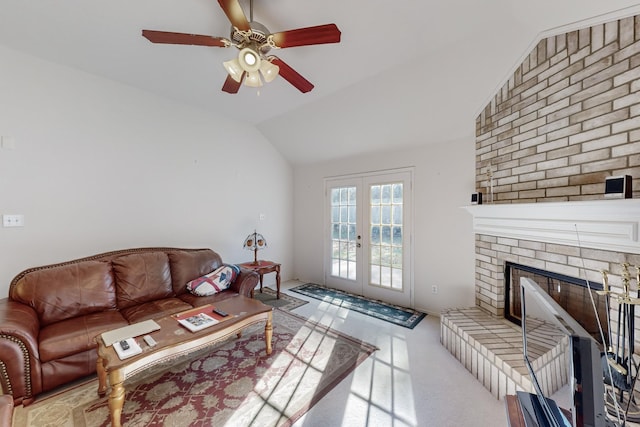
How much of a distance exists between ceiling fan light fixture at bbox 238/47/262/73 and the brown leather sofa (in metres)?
2.13

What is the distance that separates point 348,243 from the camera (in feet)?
13.9

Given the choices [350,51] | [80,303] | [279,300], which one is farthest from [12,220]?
[350,51]

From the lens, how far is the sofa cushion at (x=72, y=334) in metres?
1.87

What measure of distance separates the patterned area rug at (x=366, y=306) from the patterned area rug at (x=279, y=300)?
0.97 feet

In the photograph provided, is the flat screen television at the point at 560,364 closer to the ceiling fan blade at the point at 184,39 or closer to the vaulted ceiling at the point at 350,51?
the vaulted ceiling at the point at 350,51

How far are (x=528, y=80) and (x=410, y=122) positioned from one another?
45.4 inches

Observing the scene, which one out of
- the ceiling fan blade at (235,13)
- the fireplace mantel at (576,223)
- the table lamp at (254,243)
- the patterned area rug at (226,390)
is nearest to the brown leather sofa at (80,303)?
the patterned area rug at (226,390)

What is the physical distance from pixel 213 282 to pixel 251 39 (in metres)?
2.36

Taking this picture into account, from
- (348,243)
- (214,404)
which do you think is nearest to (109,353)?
(214,404)

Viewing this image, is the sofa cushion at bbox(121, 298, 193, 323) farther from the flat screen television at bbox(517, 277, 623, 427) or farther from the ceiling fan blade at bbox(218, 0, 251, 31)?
the flat screen television at bbox(517, 277, 623, 427)

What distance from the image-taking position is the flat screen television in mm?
703

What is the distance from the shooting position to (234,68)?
1.88 m

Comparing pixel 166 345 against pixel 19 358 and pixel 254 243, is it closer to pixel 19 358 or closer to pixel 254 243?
pixel 19 358

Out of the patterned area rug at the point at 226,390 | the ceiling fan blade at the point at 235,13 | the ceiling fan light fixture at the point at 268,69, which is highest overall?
the ceiling fan blade at the point at 235,13
